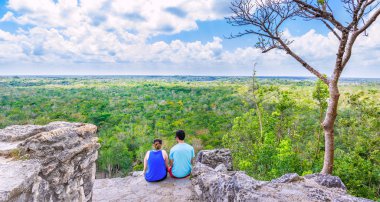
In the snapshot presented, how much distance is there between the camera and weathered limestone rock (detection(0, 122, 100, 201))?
3403mm

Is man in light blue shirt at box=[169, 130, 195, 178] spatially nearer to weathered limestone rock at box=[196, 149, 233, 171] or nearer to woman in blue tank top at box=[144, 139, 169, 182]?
woman in blue tank top at box=[144, 139, 169, 182]

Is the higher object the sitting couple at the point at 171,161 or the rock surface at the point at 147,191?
the sitting couple at the point at 171,161

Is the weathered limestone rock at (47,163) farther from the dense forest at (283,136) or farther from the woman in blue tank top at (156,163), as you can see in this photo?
the dense forest at (283,136)

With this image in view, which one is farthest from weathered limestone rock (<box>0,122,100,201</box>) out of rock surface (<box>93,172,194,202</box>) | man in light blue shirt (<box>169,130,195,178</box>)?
man in light blue shirt (<box>169,130,195,178</box>)

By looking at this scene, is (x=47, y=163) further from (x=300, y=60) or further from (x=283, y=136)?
(x=283, y=136)

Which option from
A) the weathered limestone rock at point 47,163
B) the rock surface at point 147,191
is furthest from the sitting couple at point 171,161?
the weathered limestone rock at point 47,163

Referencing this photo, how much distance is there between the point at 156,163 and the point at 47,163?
8.72 feet

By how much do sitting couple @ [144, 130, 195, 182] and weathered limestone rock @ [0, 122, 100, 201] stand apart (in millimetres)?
1461

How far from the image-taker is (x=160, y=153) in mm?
6371

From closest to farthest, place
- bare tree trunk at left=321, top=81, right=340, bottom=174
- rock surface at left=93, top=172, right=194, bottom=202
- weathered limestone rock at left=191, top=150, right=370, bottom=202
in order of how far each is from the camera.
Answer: weathered limestone rock at left=191, top=150, right=370, bottom=202
rock surface at left=93, top=172, right=194, bottom=202
bare tree trunk at left=321, top=81, right=340, bottom=174

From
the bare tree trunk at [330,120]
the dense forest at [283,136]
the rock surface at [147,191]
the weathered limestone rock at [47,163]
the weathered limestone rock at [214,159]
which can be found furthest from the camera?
the dense forest at [283,136]

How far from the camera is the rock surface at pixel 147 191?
5.82 m

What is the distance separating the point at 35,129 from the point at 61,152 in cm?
77

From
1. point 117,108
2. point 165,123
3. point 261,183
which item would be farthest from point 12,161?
point 117,108
